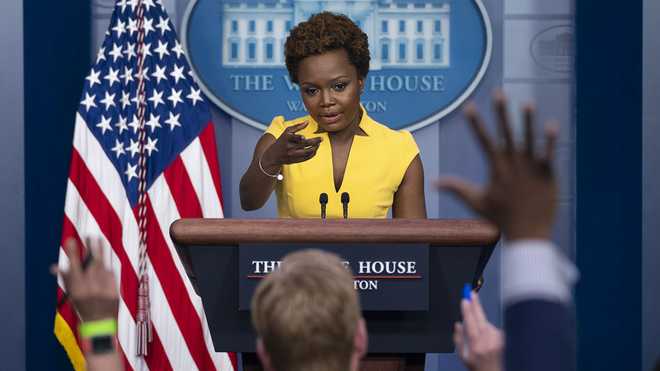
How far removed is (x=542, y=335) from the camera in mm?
1146

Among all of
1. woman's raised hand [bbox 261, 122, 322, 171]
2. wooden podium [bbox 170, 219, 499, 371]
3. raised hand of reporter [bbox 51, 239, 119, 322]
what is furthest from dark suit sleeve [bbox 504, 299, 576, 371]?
woman's raised hand [bbox 261, 122, 322, 171]

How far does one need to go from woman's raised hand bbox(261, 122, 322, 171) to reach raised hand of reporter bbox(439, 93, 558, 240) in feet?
5.18

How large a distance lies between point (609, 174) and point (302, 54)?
1.90 m

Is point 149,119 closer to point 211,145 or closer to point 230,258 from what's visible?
point 211,145

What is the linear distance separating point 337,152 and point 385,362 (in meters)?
1.04

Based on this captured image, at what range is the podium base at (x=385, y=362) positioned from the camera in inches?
102

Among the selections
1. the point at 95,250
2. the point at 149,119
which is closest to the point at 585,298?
the point at 149,119

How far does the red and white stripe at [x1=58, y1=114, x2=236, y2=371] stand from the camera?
14.0 feet

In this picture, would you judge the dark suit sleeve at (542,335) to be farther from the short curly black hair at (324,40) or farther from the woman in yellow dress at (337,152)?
the short curly black hair at (324,40)

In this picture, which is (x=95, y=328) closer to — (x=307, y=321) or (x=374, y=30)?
(x=307, y=321)

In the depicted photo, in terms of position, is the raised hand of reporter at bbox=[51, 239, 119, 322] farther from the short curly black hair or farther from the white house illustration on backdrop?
the white house illustration on backdrop

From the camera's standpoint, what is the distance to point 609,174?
4.64 metres

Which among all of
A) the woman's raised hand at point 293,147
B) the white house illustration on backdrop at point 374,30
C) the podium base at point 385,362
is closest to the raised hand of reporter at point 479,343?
the podium base at point 385,362

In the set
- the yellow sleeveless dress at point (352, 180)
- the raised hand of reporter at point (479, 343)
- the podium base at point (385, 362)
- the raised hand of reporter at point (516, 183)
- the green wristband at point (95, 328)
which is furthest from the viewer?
the yellow sleeveless dress at point (352, 180)
